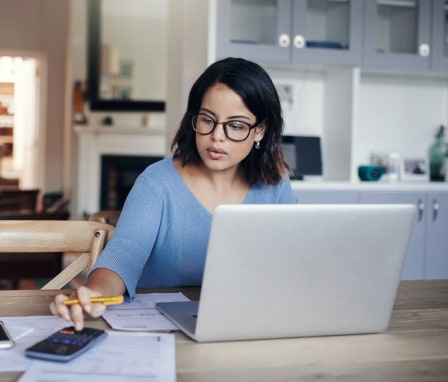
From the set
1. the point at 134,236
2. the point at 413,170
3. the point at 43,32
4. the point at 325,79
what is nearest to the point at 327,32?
the point at 325,79

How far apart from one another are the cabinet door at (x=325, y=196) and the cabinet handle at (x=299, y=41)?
73cm

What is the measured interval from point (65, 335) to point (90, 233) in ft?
1.87

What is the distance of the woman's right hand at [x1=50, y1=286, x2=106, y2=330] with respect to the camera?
3.40 feet

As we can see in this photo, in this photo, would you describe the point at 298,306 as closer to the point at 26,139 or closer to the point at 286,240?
the point at 286,240

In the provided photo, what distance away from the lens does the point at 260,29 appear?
3.38 m

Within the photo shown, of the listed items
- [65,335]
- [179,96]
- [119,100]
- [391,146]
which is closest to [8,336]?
[65,335]

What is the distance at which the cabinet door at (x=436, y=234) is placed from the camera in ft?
11.5

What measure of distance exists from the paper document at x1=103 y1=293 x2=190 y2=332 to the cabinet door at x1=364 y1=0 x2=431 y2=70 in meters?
2.52

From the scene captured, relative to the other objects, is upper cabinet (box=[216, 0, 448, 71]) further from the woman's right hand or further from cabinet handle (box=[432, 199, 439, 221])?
the woman's right hand

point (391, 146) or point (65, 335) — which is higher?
point (391, 146)

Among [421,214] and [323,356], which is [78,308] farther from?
[421,214]

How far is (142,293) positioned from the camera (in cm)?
138

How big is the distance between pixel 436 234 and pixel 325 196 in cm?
67

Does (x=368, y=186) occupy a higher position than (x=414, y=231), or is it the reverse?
(x=368, y=186)
